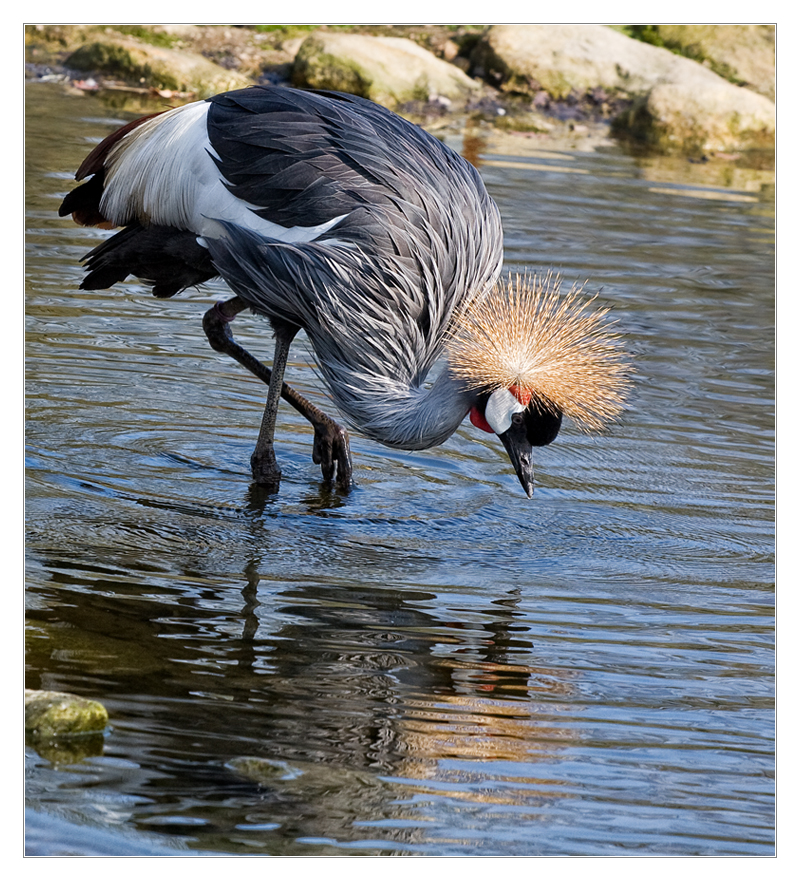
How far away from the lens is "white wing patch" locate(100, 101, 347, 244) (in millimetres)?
4742

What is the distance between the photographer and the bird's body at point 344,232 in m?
4.52

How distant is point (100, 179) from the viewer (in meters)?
5.30

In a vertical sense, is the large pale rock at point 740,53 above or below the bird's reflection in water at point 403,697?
above

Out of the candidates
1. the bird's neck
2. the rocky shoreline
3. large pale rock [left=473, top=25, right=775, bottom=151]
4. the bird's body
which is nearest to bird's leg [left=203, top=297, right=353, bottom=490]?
the bird's body

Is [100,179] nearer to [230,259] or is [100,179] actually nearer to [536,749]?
[230,259]

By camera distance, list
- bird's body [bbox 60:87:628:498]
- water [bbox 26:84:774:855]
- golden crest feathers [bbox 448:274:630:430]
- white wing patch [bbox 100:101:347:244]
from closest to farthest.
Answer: water [bbox 26:84:774:855] → golden crest feathers [bbox 448:274:630:430] → bird's body [bbox 60:87:628:498] → white wing patch [bbox 100:101:347:244]

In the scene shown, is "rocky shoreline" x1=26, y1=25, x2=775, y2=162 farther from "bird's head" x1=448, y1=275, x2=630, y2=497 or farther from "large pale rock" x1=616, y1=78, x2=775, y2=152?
"bird's head" x1=448, y1=275, x2=630, y2=497

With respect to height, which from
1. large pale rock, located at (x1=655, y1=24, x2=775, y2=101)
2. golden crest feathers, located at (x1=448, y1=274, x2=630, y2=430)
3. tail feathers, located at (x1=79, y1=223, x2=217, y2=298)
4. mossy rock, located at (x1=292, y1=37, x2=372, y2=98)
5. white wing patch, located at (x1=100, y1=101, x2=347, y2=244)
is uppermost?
large pale rock, located at (x1=655, y1=24, x2=775, y2=101)

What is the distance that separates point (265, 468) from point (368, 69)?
8.92 m

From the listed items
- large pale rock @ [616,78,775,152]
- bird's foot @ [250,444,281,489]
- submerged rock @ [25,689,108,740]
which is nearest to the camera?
submerged rock @ [25,689,108,740]

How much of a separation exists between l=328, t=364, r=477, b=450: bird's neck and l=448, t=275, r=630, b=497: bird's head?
0.08 m

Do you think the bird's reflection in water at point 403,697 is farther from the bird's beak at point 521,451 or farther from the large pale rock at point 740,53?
the large pale rock at point 740,53

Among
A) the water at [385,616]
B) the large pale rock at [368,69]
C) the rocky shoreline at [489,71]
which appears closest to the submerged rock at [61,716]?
the water at [385,616]

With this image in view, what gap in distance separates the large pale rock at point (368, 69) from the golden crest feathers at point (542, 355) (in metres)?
8.89
